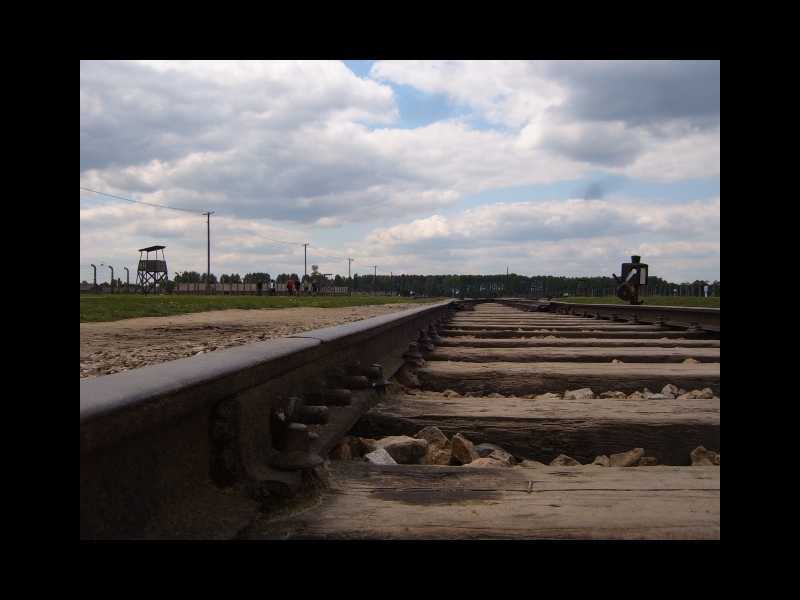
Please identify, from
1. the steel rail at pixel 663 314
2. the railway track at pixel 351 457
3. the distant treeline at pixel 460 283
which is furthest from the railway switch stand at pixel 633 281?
the distant treeline at pixel 460 283

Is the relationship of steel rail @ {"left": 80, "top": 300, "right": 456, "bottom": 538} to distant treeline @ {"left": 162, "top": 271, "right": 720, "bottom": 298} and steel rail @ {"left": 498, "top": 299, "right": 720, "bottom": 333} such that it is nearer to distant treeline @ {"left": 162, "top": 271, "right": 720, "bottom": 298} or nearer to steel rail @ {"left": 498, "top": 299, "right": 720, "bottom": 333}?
steel rail @ {"left": 498, "top": 299, "right": 720, "bottom": 333}

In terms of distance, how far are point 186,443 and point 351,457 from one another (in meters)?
0.96

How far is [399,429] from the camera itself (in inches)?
95.7

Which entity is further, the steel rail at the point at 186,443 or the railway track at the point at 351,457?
the railway track at the point at 351,457

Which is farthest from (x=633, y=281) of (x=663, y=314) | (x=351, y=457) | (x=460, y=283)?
(x=460, y=283)

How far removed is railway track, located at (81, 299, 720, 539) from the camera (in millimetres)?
1049

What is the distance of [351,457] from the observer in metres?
2.12

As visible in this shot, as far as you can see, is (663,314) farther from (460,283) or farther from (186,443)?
(460,283)

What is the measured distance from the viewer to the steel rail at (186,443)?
0.94 metres

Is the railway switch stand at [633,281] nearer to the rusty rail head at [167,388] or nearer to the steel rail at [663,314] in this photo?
the steel rail at [663,314]

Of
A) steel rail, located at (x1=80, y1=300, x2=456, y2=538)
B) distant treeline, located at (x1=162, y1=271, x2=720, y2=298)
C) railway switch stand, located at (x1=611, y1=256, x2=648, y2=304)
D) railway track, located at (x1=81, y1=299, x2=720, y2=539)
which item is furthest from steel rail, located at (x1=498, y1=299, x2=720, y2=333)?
distant treeline, located at (x1=162, y1=271, x2=720, y2=298)
